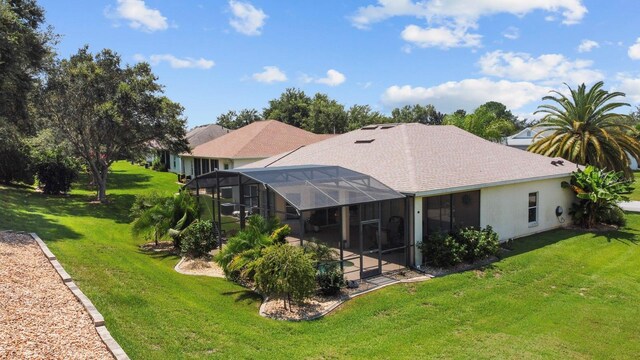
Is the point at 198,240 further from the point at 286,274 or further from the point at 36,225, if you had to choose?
the point at 286,274

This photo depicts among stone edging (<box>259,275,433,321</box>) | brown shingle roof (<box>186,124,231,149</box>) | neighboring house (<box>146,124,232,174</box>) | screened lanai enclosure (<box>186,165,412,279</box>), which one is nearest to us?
stone edging (<box>259,275,433,321</box>)

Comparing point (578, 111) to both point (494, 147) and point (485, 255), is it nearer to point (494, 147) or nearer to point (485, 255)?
point (494, 147)

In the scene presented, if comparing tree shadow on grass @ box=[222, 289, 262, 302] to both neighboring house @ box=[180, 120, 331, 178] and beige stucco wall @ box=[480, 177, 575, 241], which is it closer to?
beige stucco wall @ box=[480, 177, 575, 241]

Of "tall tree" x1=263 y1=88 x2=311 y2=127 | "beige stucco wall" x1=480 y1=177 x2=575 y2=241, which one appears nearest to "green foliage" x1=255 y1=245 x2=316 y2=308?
"beige stucco wall" x1=480 y1=177 x2=575 y2=241

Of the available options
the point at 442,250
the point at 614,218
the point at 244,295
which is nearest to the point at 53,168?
the point at 244,295

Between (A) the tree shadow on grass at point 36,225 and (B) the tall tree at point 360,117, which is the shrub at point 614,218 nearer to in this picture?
(A) the tree shadow on grass at point 36,225

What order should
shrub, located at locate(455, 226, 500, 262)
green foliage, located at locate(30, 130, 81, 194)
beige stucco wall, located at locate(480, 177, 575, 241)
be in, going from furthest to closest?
green foliage, located at locate(30, 130, 81, 194) < beige stucco wall, located at locate(480, 177, 575, 241) < shrub, located at locate(455, 226, 500, 262)

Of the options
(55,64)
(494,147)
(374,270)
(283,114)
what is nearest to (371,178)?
(374,270)
